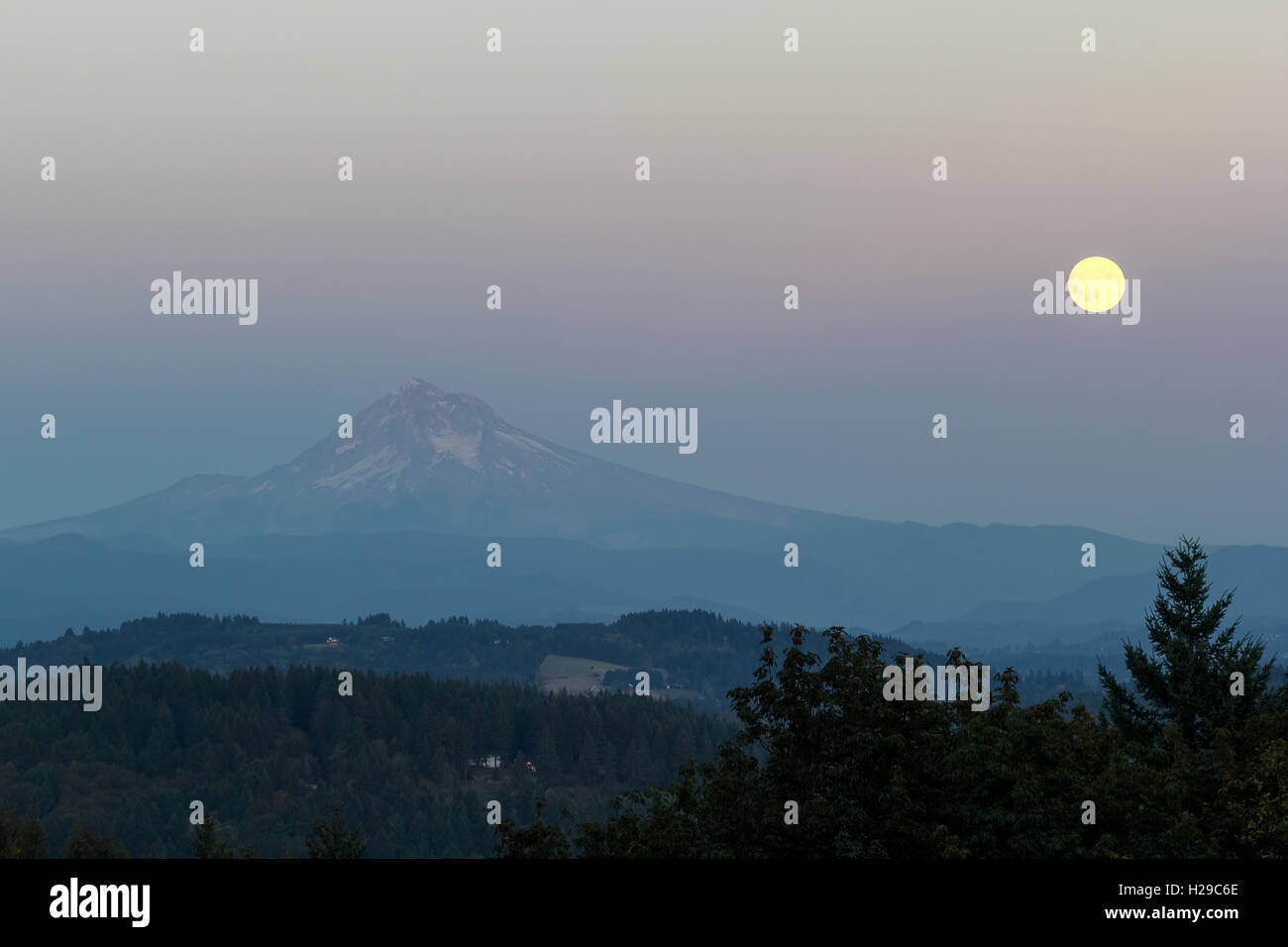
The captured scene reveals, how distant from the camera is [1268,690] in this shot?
73438 millimetres

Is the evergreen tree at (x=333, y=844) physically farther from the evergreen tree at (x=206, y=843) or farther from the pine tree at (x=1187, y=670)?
the pine tree at (x=1187, y=670)

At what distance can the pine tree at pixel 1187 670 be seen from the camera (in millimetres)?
71812

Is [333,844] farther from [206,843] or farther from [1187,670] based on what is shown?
[1187,670]

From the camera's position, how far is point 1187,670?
7225cm

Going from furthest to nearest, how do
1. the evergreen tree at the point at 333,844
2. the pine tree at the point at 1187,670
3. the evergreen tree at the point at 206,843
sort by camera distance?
the evergreen tree at the point at 206,843
the evergreen tree at the point at 333,844
the pine tree at the point at 1187,670

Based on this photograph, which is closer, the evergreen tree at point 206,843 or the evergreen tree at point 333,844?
the evergreen tree at point 333,844

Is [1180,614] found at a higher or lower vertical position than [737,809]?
higher

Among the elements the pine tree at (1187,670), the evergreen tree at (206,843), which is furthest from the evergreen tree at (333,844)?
the pine tree at (1187,670)
